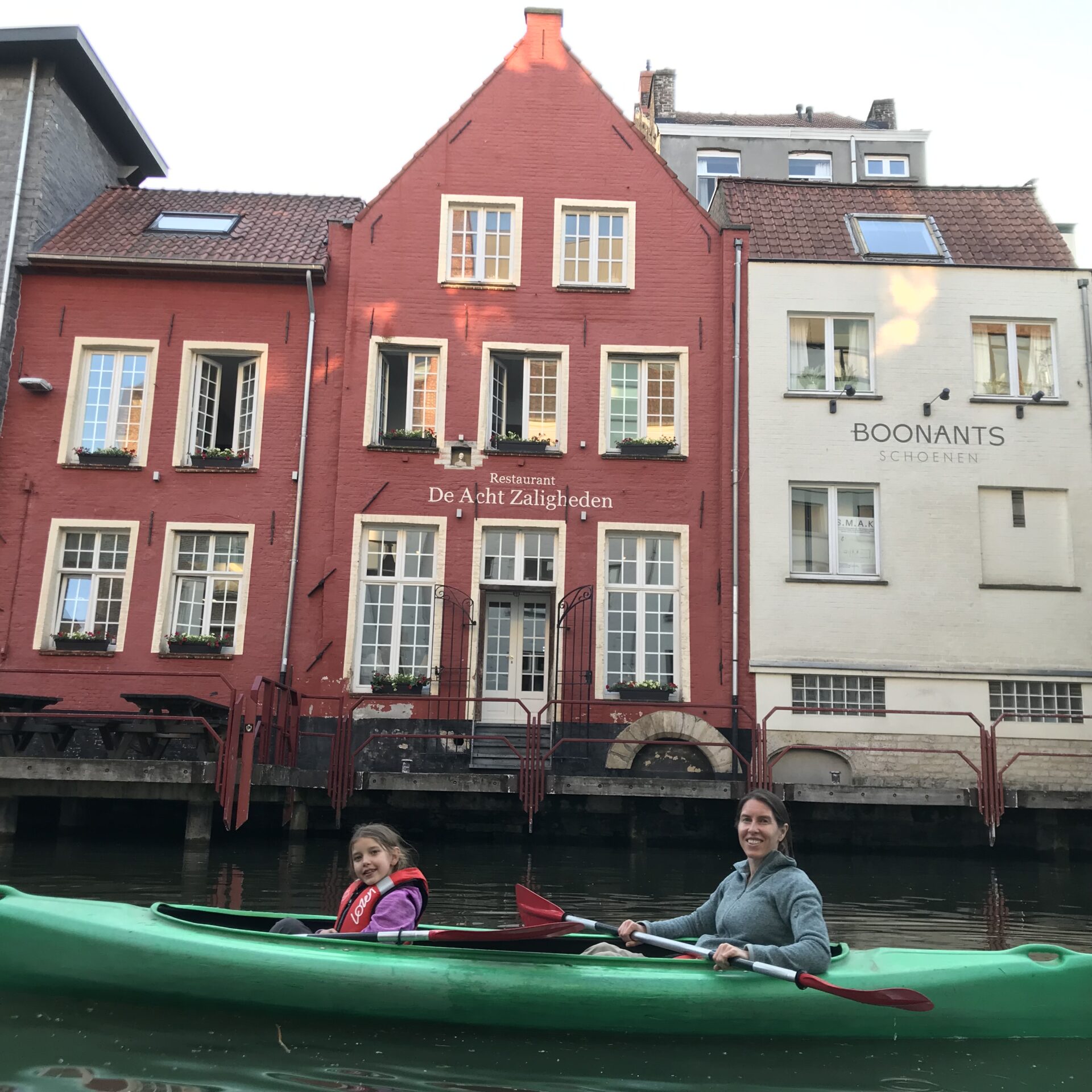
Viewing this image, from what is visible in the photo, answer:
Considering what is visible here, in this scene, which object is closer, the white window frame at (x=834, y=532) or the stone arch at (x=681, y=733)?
the stone arch at (x=681, y=733)

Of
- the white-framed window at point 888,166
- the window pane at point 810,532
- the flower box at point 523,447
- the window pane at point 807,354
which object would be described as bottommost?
the window pane at point 810,532

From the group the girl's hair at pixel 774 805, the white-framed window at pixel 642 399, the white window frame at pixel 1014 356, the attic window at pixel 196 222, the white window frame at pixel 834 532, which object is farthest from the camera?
the attic window at pixel 196 222

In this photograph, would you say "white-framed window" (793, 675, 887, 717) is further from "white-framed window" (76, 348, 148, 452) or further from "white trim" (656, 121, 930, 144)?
→ "white trim" (656, 121, 930, 144)

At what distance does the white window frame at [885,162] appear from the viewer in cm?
3206

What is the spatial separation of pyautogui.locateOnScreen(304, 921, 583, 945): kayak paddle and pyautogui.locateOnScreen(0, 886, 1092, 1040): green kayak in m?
0.05

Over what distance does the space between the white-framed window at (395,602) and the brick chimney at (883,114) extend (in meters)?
23.0

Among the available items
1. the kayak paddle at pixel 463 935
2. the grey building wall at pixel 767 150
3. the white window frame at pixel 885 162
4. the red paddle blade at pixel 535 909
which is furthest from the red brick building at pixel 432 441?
the white window frame at pixel 885 162

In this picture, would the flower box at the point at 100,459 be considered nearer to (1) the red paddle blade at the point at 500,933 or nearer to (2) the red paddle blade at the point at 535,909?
(2) the red paddle blade at the point at 535,909

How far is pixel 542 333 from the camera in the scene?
18.2 metres

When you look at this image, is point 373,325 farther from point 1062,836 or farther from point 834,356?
point 1062,836

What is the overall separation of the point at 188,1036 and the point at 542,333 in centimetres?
1388

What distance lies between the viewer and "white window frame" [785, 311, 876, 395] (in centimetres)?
1809

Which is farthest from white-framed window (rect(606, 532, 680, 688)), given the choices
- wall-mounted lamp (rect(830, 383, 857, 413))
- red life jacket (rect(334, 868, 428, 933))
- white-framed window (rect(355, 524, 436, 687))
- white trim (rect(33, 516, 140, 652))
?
red life jacket (rect(334, 868, 428, 933))

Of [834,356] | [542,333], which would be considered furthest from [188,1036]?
[834,356]
